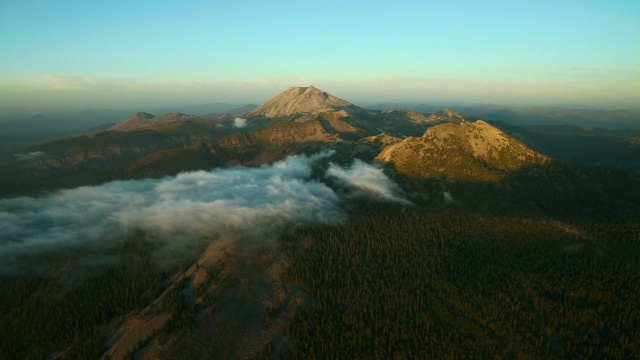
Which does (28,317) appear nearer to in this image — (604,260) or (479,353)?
(479,353)

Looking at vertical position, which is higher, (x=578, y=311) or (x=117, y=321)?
(x=578, y=311)

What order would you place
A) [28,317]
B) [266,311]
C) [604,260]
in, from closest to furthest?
1. [266,311]
2. [28,317]
3. [604,260]

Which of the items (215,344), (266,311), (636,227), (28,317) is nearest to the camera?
(215,344)

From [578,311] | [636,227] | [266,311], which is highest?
[636,227]

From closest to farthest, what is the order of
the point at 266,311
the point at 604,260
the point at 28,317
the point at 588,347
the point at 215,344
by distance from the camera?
1. the point at 588,347
2. the point at 215,344
3. the point at 266,311
4. the point at 28,317
5. the point at 604,260

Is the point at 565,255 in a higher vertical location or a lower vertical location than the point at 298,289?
higher

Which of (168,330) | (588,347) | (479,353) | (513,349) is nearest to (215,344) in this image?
(168,330)

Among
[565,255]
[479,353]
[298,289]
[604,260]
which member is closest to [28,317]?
[298,289]

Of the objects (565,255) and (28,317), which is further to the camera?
(565,255)

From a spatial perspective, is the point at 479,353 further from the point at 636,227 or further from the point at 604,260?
the point at 636,227
